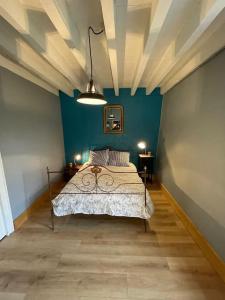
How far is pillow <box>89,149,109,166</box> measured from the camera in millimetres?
3802

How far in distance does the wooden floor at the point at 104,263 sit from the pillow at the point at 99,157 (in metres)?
1.55

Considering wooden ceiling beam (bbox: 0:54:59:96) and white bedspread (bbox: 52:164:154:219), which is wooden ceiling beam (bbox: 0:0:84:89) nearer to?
wooden ceiling beam (bbox: 0:54:59:96)

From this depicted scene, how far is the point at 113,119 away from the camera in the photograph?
162 inches

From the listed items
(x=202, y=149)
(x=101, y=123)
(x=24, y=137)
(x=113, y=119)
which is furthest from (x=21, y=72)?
(x=202, y=149)

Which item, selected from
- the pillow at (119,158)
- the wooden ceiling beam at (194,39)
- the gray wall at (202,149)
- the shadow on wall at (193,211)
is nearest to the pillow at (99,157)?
the pillow at (119,158)

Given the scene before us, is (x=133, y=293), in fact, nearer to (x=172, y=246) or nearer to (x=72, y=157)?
(x=172, y=246)

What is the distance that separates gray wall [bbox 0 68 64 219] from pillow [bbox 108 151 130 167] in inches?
53.7

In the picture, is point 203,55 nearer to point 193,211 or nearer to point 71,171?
point 193,211

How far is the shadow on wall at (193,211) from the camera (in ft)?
5.38

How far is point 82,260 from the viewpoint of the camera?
1792 millimetres

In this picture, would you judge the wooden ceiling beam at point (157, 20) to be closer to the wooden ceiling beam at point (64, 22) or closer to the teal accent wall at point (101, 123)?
the wooden ceiling beam at point (64, 22)

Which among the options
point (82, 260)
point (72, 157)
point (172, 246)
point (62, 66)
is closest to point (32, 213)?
point (82, 260)

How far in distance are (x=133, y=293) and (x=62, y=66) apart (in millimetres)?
2797

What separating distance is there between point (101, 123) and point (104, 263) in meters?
3.12
